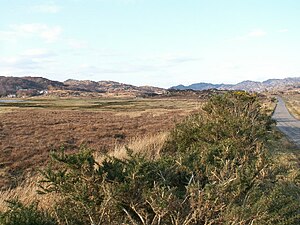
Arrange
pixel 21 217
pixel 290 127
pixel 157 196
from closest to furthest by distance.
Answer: pixel 21 217 → pixel 157 196 → pixel 290 127

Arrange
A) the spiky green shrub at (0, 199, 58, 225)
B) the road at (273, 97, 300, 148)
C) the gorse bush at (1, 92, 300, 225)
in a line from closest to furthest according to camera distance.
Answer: the spiky green shrub at (0, 199, 58, 225) → the gorse bush at (1, 92, 300, 225) → the road at (273, 97, 300, 148)

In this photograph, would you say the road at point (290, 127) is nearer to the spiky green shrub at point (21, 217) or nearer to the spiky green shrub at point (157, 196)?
the spiky green shrub at point (157, 196)

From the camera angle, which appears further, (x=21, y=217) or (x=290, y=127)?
(x=290, y=127)

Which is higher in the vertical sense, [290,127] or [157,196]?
[157,196]

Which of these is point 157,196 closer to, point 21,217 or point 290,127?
point 21,217

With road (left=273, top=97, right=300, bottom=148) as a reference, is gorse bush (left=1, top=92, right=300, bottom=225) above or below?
above

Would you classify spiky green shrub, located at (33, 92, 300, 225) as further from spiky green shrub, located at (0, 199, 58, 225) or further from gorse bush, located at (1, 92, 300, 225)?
spiky green shrub, located at (0, 199, 58, 225)

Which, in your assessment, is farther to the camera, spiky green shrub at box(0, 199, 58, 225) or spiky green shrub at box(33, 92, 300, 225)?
spiky green shrub at box(33, 92, 300, 225)

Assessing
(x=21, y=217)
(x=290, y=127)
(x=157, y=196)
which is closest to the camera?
(x=21, y=217)

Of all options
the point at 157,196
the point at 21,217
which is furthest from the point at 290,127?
the point at 21,217

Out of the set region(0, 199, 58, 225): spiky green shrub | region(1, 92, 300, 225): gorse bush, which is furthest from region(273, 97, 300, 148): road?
region(0, 199, 58, 225): spiky green shrub

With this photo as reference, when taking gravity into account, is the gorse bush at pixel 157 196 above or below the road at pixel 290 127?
above

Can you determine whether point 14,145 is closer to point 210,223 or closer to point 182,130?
point 182,130

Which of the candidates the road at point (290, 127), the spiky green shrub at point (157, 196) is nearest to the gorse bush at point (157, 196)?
the spiky green shrub at point (157, 196)
